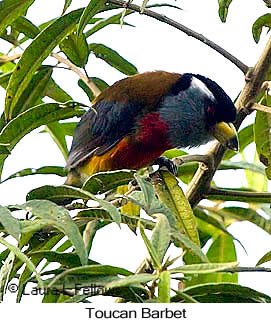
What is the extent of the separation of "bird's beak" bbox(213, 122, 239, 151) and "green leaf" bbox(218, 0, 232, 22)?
313 mm

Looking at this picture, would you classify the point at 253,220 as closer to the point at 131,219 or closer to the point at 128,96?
the point at 128,96

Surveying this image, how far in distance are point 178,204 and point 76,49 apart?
0.57 meters

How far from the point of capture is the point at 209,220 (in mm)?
1998

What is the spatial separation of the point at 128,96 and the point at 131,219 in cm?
139

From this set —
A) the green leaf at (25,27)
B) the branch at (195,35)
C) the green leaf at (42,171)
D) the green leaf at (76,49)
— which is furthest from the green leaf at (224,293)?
the green leaf at (25,27)

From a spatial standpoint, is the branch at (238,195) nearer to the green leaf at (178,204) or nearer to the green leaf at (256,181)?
the green leaf at (178,204)

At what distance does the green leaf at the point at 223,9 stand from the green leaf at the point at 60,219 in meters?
0.70

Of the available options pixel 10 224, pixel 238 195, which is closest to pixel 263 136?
pixel 238 195

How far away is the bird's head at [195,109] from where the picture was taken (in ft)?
7.69

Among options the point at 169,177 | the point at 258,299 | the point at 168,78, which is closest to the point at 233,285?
the point at 258,299

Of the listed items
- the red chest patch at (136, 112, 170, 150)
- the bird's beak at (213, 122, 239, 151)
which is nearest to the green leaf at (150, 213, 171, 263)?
the bird's beak at (213, 122, 239, 151)

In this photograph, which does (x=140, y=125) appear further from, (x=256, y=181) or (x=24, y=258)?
(x=24, y=258)

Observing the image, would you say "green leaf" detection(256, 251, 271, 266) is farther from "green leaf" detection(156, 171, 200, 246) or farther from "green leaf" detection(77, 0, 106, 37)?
"green leaf" detection(77, 0, 106, 37)

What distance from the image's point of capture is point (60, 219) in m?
1.01
